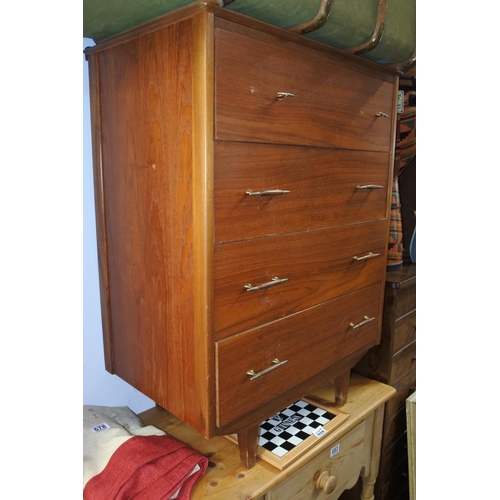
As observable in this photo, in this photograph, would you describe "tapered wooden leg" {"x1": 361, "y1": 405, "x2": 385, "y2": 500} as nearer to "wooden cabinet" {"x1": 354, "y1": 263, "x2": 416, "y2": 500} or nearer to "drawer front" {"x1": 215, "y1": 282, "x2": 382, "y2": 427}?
"wooden cabinet" {"x1": 354, "y1": 263, "x2": 416, "y2": 500}

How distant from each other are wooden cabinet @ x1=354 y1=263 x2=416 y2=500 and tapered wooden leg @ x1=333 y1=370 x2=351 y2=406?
0.94 ft

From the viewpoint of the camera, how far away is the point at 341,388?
1.48 metres

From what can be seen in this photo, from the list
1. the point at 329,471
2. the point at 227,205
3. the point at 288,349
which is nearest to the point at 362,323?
the point at 288,349

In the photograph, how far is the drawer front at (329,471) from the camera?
122 cm

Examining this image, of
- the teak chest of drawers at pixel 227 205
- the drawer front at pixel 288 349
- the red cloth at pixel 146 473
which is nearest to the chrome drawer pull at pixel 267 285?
the teak chest of drawers at pixel 227 205

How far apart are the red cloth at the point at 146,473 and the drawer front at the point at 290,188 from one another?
59cm

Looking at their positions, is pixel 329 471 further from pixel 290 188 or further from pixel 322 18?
pixel 322 18

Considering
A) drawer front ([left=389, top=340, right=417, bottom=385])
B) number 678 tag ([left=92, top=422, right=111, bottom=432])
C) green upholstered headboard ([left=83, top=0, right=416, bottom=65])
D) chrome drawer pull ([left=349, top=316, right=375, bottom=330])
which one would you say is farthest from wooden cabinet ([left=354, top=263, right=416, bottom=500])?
number 678 tag ([left=92, top=422, right=111, bottom=432])

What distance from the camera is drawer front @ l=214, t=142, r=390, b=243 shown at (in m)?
0.92

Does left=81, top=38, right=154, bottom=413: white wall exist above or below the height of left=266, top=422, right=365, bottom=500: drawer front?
above

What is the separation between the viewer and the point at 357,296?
1.38 meters

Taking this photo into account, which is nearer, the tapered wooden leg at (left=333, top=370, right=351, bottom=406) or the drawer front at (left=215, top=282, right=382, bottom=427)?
the drawer front at (left=215, top=282, right=382, bottom=427)

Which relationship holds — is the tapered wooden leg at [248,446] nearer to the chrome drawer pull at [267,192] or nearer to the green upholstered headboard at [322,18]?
the chrome drawer pull at [267,192]
